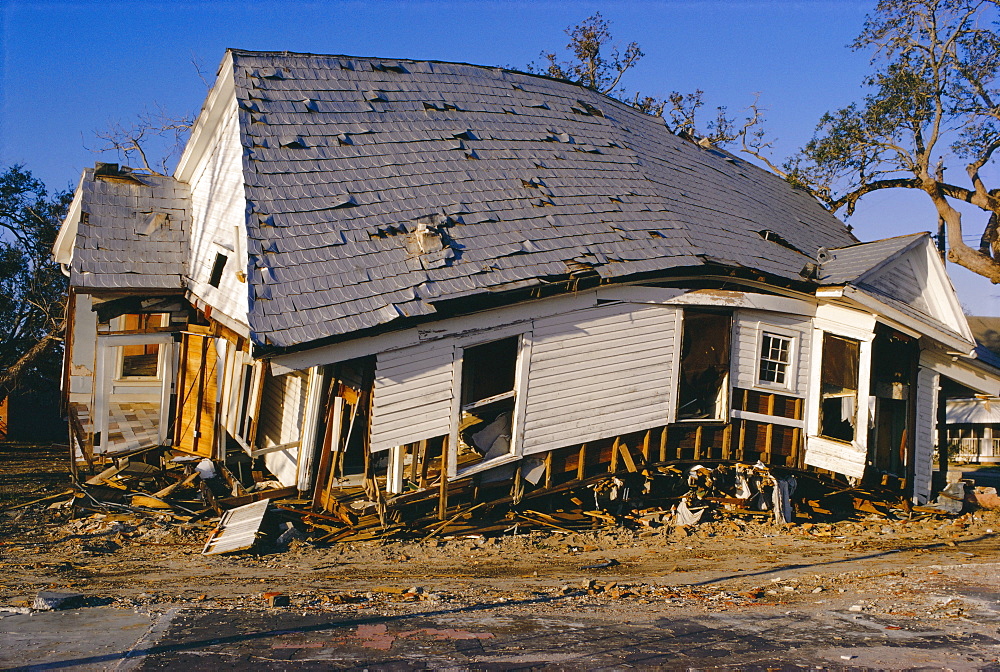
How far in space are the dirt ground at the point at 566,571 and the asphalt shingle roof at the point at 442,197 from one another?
9.69 feet

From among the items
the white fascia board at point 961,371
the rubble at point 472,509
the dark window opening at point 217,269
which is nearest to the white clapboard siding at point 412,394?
the rubble at point 472,509

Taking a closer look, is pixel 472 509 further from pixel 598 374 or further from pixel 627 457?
pixel 598 374

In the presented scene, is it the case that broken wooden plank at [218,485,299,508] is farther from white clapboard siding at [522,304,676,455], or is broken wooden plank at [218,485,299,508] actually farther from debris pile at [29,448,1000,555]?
white clapboard siding at [522,304,676,455]

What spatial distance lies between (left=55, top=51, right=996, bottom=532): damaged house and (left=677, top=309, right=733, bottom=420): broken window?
0.13 feet

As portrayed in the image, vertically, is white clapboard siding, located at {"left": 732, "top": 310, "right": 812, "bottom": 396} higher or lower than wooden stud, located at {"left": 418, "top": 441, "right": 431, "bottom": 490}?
higher

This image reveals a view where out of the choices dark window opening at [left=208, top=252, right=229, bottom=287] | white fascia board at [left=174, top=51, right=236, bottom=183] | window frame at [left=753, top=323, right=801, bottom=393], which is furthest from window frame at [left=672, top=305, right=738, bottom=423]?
white fascia board at [left=174, top=51, right=236, bottom=183]

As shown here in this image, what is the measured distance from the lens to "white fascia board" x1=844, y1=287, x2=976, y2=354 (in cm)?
1219

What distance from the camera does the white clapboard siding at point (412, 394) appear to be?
1046 cm

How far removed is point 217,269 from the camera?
1274cm

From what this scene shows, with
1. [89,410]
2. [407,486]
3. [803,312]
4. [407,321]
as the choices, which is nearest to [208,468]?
[89,410]

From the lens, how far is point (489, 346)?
12.9 m

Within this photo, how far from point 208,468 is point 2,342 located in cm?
1189

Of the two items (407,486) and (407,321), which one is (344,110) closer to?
(407,321)

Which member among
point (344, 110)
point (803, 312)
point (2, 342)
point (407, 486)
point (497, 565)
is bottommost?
point (497, 565)
